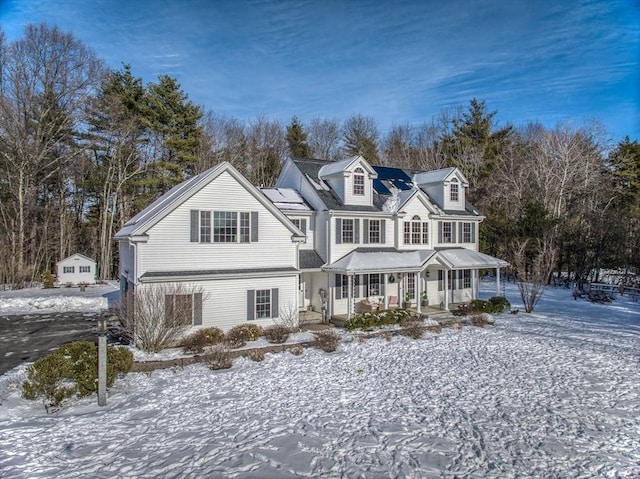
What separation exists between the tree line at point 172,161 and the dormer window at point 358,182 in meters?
11.7

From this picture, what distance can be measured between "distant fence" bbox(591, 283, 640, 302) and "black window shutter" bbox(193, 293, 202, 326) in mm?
25389

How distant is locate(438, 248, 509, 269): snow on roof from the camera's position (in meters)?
21.7

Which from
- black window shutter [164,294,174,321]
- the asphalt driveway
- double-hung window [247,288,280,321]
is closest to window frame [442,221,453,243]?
double-hung window [247,288,280,321]

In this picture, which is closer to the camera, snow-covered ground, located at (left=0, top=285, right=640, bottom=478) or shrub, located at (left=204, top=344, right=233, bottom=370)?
snow-covered ground, located at (left=0, top=285, right=640, bottom=478)

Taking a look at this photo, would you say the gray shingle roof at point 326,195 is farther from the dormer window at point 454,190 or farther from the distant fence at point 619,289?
the distant fence at point 619,289

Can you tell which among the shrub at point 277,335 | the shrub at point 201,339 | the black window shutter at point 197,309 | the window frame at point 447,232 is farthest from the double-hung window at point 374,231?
the black window shutter at point 197,309

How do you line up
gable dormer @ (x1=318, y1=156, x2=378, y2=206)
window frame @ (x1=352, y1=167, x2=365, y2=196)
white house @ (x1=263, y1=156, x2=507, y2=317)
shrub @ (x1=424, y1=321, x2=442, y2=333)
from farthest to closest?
window frame @ (x1=352, y1=167, x2=365, y2=196), gable dormer @ (x1=318, y1=156, x2=378, y2=206), white house @ (x1=263, y1=156, x2=507, y2=317), shrub @ (x1=424, y1=321, x2=442, y2=333)

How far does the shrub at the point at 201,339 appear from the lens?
13945mm

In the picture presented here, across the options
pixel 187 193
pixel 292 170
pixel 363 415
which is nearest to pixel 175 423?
pixel 363 415

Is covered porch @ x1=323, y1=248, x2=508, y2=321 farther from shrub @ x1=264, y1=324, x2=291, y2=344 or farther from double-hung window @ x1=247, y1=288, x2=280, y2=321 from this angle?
shrub @ x1=264, y1=324, x2=291, y2=344

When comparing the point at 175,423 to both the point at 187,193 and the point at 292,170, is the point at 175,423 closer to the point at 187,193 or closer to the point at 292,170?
the point at 187,193

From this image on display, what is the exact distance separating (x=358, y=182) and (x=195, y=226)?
938 cm

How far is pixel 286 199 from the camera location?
824 inches

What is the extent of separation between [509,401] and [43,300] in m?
23.9
